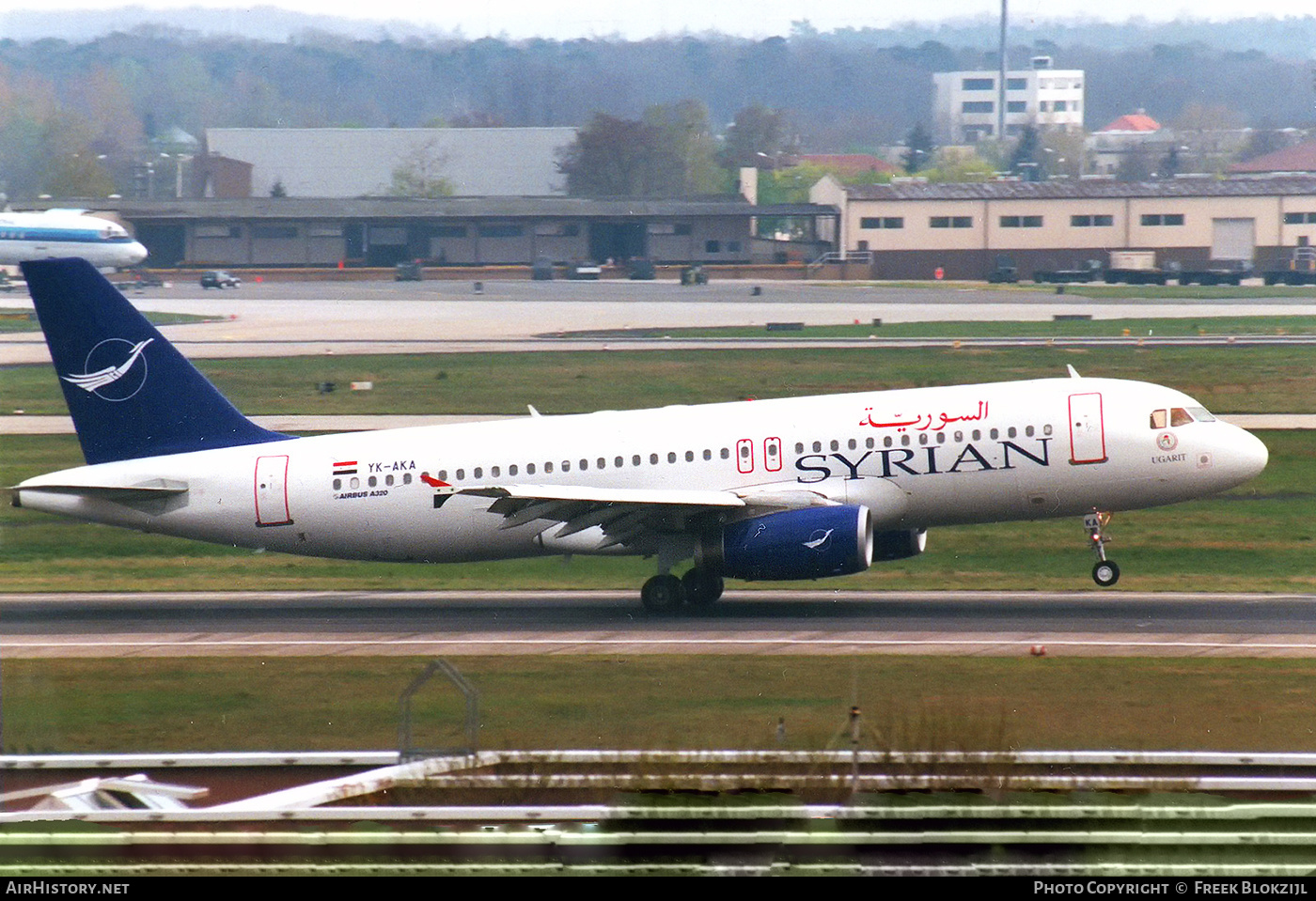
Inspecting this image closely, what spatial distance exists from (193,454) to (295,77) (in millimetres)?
75573

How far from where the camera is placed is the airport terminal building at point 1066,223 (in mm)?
103125

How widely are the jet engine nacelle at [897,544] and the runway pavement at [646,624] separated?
1018 mm

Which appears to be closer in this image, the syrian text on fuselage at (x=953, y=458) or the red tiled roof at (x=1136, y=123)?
the syrian text on fuselage at (x=953, y=458)

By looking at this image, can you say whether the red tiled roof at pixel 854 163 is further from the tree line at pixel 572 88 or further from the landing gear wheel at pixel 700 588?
the landing gear wheel at pixel 700 588

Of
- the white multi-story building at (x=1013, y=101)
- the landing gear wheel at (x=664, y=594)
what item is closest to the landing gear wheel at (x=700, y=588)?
the landing gear wheel at (x=664, y=594)

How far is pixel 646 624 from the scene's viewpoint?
105 ft

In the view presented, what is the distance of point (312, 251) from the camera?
335 ft

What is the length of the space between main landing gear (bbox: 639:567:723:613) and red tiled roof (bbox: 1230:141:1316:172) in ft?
255

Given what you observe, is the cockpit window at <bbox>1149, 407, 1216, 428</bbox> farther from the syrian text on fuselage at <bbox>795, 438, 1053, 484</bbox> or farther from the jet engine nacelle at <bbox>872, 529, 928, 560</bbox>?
the jet engine nacelle at <bbox>872, 529, 928, 560</bbox>

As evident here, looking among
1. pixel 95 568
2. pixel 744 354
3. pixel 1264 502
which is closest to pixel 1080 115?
pixel 744 354

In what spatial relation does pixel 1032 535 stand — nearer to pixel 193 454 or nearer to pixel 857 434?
pixel 857 434

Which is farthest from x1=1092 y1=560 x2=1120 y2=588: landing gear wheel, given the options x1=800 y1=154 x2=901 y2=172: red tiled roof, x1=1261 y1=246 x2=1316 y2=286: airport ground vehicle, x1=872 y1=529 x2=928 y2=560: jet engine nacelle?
→ x1=800 y1=154 x2=901 y2=172: red tiled roof

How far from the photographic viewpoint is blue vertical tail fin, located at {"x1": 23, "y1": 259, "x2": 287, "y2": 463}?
109 feet

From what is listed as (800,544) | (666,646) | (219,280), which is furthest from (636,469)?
(219,280)
